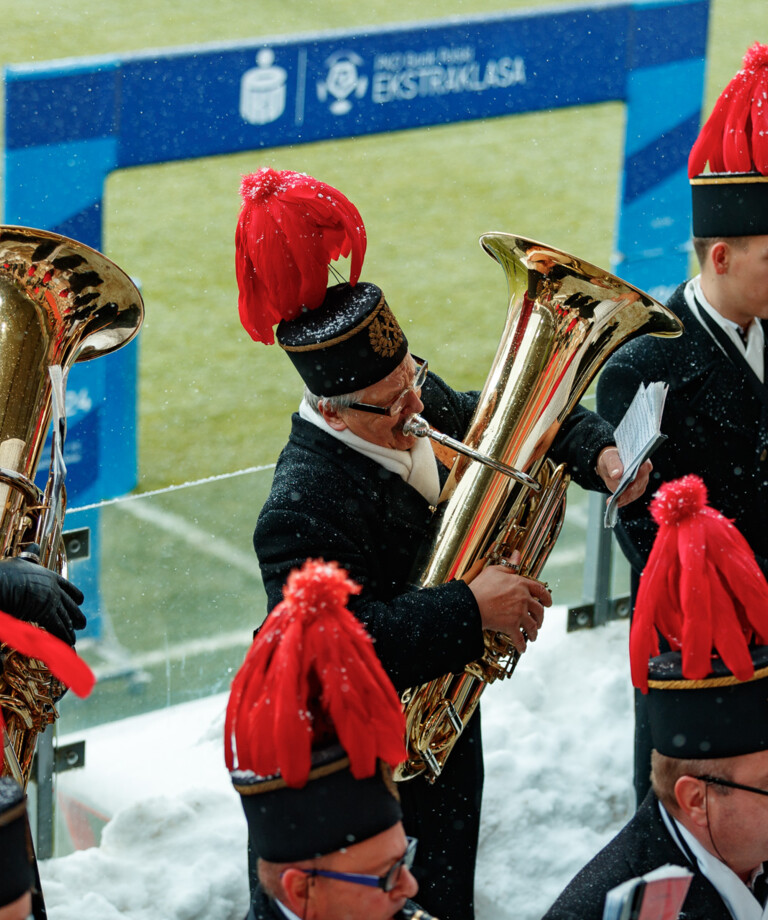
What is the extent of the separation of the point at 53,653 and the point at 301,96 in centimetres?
395

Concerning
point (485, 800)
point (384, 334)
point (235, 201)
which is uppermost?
point (384, 334)

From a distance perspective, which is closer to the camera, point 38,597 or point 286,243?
point 38,597

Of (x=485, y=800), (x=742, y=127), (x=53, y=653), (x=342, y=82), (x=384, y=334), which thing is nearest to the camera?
(x=53, y=653)

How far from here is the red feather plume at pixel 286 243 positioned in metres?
3.17

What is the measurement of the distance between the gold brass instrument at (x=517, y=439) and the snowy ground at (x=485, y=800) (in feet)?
3.41

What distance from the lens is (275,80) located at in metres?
5.87

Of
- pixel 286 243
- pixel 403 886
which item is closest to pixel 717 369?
pixel 286 243

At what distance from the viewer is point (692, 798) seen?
258cm

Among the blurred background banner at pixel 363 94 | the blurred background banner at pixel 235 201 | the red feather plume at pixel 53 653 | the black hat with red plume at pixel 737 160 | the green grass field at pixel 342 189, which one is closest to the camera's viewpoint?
the red feather plume at pixel 53 653

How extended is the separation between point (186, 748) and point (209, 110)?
250cm

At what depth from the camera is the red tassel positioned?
7.97ft

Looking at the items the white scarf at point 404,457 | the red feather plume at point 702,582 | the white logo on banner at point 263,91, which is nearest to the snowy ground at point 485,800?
the white scarf at point 404,457

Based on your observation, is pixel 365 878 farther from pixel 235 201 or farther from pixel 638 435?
pixel 235 201

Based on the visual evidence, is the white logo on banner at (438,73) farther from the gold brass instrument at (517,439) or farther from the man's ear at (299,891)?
the man's ear at (299,891)
